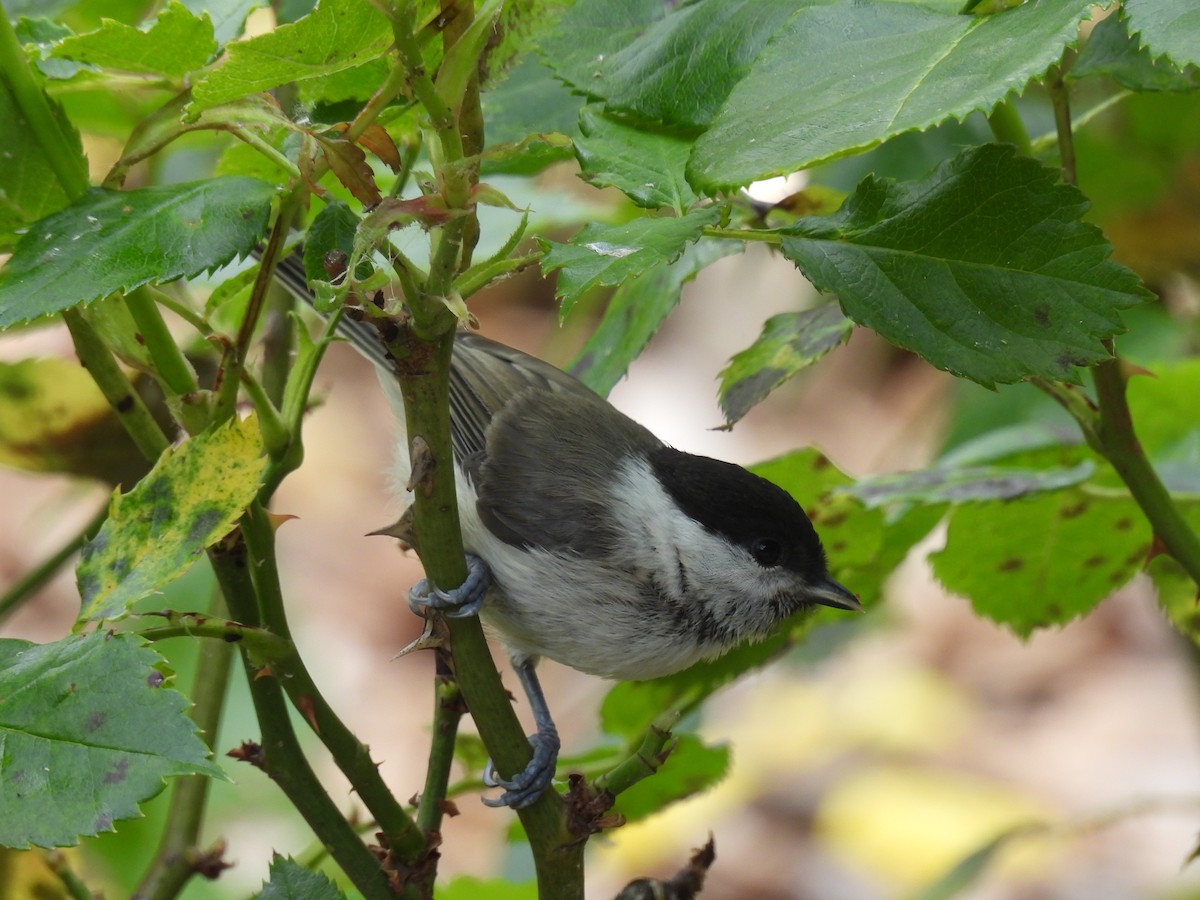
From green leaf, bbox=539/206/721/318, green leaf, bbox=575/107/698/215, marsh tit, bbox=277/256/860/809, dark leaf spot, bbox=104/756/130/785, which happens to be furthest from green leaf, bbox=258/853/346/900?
marsh tit, bbox=277/256/860/809

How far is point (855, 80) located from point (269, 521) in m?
0.65

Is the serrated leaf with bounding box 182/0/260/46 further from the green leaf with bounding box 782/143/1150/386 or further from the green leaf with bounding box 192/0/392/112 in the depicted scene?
the green leaf with bounding box 782/143/1150/386

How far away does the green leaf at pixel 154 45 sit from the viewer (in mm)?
1105

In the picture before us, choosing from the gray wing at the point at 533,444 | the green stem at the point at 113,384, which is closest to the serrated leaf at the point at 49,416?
the gray wing at the point at 533,444

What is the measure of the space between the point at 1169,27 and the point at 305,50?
0.61 meters

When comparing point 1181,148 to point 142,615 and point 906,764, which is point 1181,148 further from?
point 906,764

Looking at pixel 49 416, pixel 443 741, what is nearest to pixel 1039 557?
pixel 443 741

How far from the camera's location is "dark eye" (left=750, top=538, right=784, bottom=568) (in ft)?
6.77

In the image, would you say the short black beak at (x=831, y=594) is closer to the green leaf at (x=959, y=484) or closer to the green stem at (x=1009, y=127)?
the green leaf at (x=959, y=484)

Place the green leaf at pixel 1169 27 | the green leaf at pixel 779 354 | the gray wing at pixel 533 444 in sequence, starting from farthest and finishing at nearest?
the gray wing at pixel 533 444 < the green leaf at pixel 779 354 < the green leaf at pixel 1169 27

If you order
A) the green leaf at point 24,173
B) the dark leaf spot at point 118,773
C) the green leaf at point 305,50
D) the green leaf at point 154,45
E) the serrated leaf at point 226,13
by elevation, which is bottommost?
the dark leaf spot at point 118,773

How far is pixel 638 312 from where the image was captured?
1.53m

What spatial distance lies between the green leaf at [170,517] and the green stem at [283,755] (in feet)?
0.25

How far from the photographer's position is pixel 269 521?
1.22 m
